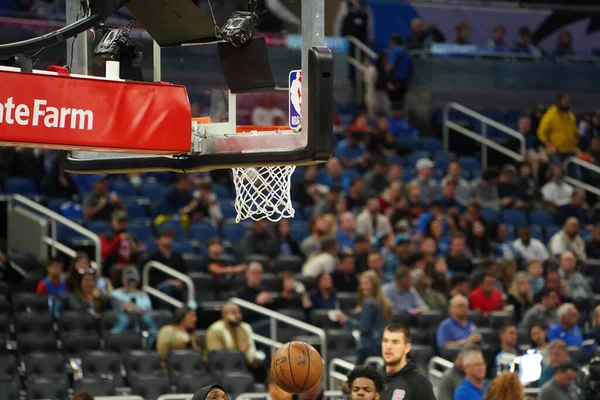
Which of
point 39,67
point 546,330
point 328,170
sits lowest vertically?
point 546,330

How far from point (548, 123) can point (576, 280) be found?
4.66 meters

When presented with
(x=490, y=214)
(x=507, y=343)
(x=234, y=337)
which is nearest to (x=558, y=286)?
(x=507, y=343)

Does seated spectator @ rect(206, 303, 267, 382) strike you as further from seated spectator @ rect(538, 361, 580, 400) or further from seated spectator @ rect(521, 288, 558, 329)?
seated spectator @ rect(538, 361, 580, 400)

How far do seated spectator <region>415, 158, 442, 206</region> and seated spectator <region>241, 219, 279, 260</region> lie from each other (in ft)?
10.5

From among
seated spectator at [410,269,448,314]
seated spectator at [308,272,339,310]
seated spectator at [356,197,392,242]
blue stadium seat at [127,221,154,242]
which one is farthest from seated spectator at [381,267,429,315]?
blue stadium seat at [127,221,154,242]

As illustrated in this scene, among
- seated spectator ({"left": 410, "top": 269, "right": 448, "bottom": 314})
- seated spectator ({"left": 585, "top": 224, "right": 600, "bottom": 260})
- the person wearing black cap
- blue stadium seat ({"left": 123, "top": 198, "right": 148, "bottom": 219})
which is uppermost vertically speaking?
blue stadium seat ({"left": 123, "top": 198, "right": 148, "bottom": 219})

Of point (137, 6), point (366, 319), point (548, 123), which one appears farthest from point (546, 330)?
point (137, 6)

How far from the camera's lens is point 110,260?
45.4ft

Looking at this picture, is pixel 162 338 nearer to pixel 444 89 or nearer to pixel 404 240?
pixel 404 240

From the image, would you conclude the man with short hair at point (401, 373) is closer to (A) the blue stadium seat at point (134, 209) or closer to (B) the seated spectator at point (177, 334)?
(B) the seated spectator at point (177, 334)

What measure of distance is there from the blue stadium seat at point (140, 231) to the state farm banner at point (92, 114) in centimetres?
876

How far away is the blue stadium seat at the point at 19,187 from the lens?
51.0 feet

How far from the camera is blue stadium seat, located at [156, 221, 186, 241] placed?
15.2 m

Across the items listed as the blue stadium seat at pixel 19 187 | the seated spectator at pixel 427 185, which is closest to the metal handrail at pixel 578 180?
the seated spectator at pixel 427 185
